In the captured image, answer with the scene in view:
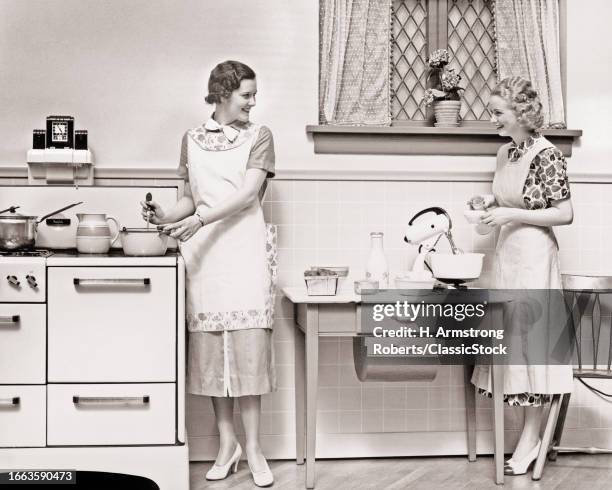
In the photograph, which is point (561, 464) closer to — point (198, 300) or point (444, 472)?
point (444, 472)

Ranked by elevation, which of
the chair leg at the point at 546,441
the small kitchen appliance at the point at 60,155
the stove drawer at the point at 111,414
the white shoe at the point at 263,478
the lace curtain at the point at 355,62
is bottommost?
the white shoe at the point at 263,478

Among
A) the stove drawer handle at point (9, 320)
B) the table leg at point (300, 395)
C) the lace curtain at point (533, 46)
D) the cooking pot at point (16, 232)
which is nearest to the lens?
the stove drawer handle at point (9, 320)

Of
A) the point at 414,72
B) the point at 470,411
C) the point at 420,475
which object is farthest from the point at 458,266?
the point at 414,72

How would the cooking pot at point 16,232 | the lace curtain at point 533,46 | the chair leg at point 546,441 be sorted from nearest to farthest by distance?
the cooking pot at point 16,232 → the chair leg at point 546,441 → the lace curtain at point 533,46

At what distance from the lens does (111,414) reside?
310cm

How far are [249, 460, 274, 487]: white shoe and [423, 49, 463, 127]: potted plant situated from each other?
184 centimetres

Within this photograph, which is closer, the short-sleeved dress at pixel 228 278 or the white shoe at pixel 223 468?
the short-sleeved dress at pixel 228 278

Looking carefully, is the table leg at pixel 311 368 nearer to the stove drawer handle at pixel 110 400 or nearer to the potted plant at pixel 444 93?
the stove drawer handle at pixel 110 400

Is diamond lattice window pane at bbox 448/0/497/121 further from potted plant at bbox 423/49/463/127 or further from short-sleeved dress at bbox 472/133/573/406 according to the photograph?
short-sleeved dress at bbox 472/133/573/406

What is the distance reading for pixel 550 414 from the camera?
3.63 m

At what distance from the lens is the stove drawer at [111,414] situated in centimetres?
307

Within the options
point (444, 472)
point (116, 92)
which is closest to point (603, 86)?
point (444, 472)

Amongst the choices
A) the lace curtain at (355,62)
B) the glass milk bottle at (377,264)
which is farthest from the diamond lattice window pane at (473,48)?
the glass milk bottle at (377,264)

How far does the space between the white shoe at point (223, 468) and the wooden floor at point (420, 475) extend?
0.03m
